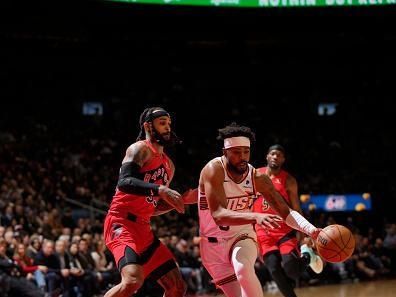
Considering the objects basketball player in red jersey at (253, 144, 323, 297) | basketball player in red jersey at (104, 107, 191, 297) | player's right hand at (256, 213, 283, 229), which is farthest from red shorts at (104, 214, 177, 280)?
basketball player in red jersey at (253, 144, 323, 297)

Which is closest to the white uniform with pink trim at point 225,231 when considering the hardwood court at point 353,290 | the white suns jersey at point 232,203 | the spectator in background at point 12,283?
the white suns jersey at point 232,203

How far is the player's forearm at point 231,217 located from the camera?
5160mm

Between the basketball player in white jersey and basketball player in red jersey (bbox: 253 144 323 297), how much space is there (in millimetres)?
1796

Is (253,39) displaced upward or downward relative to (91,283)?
upward

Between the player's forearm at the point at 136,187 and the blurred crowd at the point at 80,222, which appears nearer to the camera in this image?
the player's forearm at the point at 136,187

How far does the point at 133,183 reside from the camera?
5512 mm

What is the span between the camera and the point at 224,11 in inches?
851

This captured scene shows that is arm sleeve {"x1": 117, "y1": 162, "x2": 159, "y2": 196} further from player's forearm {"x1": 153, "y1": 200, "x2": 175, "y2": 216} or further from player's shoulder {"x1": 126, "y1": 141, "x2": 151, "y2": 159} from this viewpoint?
player's forearm {"x1": 153, "y1": 200, "x2": 175, "y2": 216}

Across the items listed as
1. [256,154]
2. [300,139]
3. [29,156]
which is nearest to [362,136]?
[300,139]

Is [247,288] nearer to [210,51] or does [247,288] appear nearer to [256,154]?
[256,154]

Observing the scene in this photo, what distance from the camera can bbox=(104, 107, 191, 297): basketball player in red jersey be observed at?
5513 mm

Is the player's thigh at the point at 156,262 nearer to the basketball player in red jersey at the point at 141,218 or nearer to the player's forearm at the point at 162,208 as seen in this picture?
the basketball player in red jersey at the point at 141,218

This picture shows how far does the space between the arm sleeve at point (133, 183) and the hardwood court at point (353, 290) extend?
683 centimetres

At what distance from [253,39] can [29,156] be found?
10187 mm
